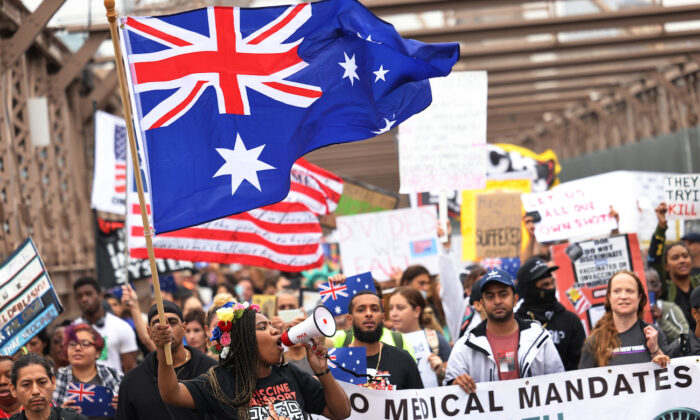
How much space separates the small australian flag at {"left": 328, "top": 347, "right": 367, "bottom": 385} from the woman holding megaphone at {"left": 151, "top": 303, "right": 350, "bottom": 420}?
1.12 metres

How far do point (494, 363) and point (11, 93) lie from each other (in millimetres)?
9292

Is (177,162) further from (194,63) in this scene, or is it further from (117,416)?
(117,416)

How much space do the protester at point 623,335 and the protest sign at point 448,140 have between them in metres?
2.93

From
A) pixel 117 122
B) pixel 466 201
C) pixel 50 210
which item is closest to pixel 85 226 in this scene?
pixel 50 210

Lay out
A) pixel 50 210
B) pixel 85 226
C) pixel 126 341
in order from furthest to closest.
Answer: pixel 85 226 → pixel 50 210 → pixel 126 341

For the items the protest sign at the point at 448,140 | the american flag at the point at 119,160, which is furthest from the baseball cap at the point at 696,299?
the american flag at the point at 119,160

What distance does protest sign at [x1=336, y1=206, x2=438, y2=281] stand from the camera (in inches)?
444

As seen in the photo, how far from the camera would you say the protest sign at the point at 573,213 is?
9680 millimetres

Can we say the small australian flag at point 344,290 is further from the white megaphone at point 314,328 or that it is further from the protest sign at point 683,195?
the protest sign at point 683,195

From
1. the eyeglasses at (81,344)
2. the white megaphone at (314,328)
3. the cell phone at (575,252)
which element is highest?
the cell phone at (575,252)

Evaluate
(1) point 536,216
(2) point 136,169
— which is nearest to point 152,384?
(2) point 136,169

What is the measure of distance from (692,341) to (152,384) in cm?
329

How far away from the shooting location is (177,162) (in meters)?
5.70

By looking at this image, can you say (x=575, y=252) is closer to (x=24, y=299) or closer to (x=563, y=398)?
(x=563, y=398)
